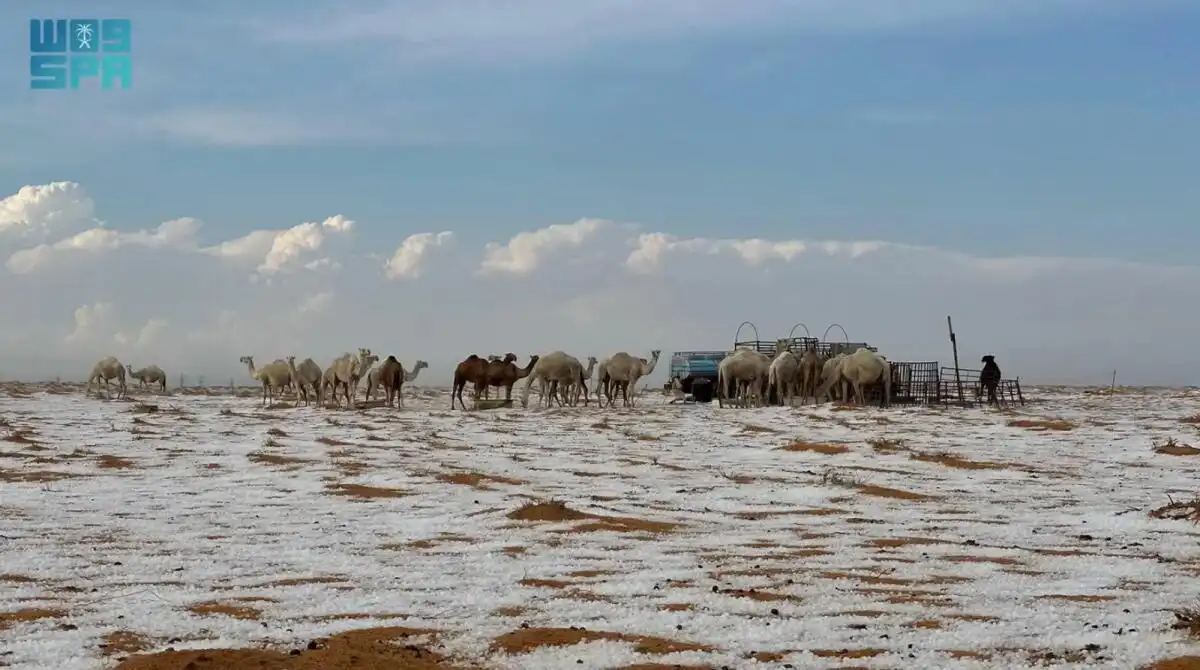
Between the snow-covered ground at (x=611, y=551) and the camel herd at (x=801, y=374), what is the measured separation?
18.5m

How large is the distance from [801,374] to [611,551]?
115 feet

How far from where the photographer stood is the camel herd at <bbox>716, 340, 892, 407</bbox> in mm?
40594

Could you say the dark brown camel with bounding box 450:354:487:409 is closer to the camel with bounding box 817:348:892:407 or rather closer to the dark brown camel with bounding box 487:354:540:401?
the dark brown camel with bounding box 487:354:540:401

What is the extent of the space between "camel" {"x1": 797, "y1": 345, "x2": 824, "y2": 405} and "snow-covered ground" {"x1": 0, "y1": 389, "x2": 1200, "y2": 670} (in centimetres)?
2132

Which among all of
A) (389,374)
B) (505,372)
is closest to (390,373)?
(389,374)

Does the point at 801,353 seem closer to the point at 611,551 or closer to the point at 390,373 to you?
the point at 390,373

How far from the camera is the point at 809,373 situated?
144 ft

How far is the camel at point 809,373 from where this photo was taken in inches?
1710

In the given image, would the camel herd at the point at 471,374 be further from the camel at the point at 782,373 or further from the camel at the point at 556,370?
the camel at the point at 782,373

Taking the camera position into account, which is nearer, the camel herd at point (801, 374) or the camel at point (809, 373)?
the camel herd at point (801, 374)

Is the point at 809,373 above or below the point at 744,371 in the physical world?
below

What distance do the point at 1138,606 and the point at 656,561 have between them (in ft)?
11.8

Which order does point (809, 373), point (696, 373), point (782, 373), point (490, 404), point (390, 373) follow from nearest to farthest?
point (390, 373) → point (490, 404) → point (782, 373) → point (809, 373) → point (696, 373)

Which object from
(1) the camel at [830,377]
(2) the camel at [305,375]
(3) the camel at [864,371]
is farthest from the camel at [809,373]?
(2) the camel at [305,375]
